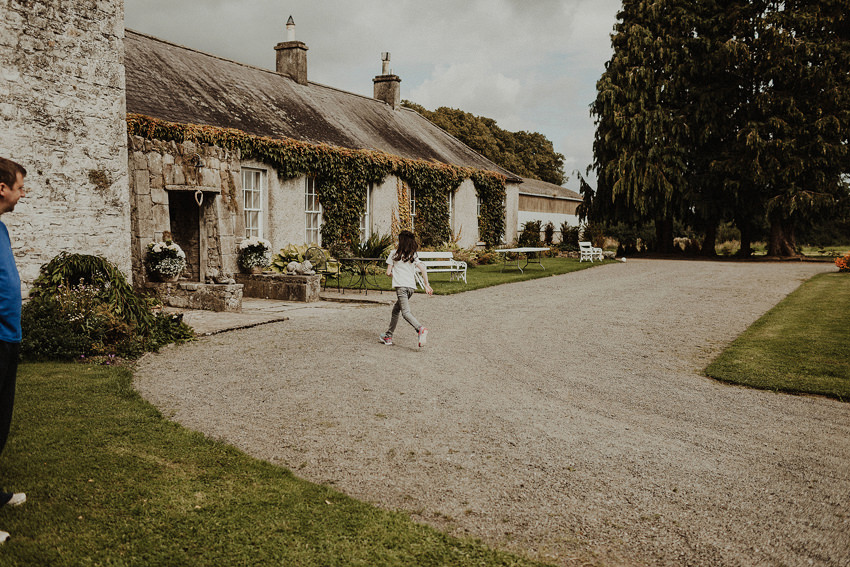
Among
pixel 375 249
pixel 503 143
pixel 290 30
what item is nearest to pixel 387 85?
pixel 290 30

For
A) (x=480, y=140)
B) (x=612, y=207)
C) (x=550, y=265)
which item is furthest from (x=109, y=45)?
(x=480, y=140)

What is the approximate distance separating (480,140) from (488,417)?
51.1 metres

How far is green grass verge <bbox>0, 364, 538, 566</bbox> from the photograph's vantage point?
333 cm

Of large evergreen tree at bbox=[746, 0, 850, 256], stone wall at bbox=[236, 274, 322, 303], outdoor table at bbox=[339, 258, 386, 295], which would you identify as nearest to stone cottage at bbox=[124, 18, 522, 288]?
stone wall at bbox=[236, 274, 322, 303]

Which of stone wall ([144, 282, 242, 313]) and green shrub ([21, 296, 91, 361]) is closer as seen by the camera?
green shrub ([21, 296, 91, 361])

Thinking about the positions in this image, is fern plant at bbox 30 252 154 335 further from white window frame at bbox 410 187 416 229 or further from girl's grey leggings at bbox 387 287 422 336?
white window frame at bbox 410 187 416 229

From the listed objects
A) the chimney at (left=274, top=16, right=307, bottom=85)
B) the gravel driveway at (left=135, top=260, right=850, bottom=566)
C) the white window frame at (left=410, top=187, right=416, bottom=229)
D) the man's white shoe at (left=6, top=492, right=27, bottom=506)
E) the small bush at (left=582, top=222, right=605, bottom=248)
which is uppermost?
the chimney at (left=274, top=16, right=307, bottom=85)

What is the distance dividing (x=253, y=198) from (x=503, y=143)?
50649 millimetres

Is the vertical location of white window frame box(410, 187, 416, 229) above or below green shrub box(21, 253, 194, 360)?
above

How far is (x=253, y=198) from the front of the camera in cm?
1806

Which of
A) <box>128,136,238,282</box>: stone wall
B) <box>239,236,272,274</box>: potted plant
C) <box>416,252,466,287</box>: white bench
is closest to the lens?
<box>128,136,238,282</box>: stone wall

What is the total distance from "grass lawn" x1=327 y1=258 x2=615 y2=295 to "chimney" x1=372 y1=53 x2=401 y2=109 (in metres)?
10.7

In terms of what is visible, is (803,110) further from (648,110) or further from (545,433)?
(545,433)

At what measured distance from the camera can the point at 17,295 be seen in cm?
357
